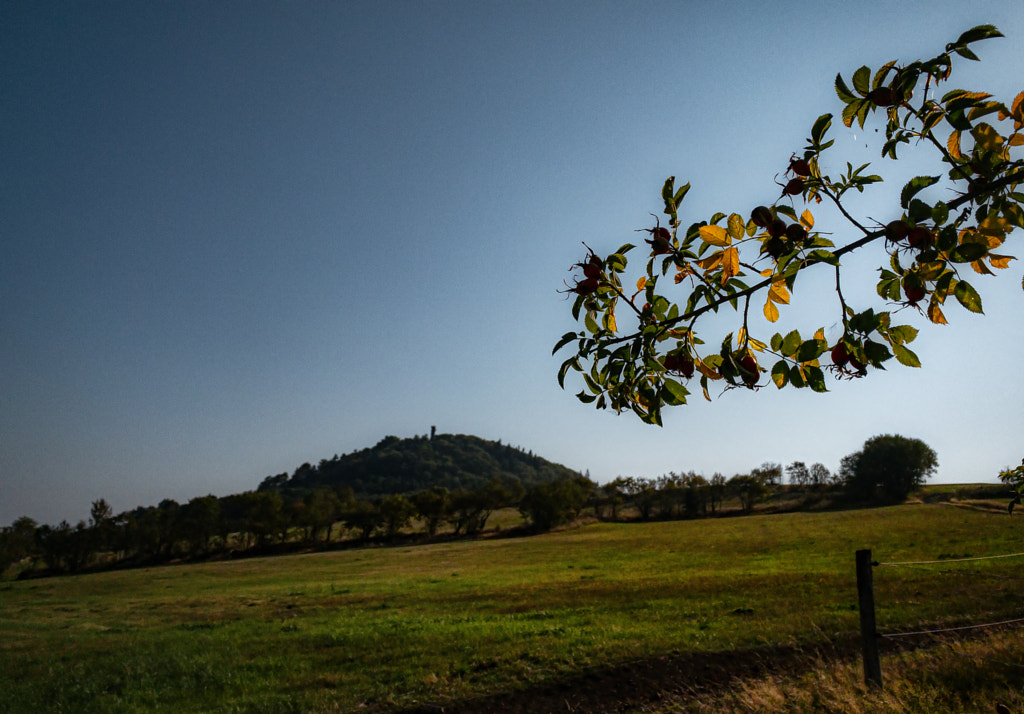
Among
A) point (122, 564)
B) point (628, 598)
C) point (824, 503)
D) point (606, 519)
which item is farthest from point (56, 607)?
point (824, 503)

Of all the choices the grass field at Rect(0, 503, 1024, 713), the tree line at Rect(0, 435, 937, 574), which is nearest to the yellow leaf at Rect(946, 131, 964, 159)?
the grass field at Rect(0, 503, 1024, 713)

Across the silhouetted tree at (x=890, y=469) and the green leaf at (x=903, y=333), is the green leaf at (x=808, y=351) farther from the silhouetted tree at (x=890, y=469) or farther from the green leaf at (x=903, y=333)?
the silhouetted tree at (x=890, y=469)

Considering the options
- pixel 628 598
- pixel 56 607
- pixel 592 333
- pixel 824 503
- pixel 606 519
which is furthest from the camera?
pixel 606 519

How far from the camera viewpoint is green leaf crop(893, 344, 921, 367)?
152 cm

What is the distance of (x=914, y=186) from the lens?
1.50m

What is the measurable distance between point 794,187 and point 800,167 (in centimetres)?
7

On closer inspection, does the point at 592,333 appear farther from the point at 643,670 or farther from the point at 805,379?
the point at 643,670

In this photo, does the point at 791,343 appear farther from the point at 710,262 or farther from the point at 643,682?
the point at 643,682

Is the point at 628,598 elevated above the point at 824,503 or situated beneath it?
elevated above

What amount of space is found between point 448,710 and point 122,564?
94479 mm

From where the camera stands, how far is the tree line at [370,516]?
78.4m

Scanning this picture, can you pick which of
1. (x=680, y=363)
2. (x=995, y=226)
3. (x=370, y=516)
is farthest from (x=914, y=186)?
(x=370, y=516)

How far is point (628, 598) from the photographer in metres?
17.5

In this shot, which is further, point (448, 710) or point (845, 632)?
point (845, 632)
